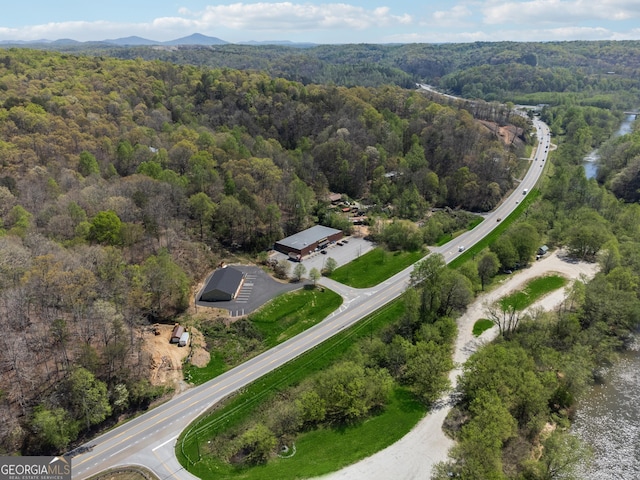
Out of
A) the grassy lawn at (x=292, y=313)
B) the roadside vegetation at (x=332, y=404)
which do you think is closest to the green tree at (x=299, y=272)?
the grassy lawn at (x=292, y=313)

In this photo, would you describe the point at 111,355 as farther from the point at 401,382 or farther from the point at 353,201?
the point at 353,201

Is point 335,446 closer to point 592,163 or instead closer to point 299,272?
point 299,272

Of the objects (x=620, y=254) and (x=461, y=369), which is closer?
(x=461, y=369)

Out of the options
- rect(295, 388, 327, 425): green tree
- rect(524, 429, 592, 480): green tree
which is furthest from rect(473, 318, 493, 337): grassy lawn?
rect(295, 388, 327, 425): green tree

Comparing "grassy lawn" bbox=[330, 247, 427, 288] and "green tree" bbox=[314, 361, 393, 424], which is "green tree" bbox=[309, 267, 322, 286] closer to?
"grassy lawn" bbox=[330, 247, 427, 288]

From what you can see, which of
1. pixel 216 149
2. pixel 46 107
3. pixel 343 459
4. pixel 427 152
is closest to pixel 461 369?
pixel 343 459

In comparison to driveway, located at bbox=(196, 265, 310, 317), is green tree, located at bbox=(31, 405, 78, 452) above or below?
above

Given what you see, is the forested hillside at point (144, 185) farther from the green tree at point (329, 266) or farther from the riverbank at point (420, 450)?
the riverbank at point (420, 450)
